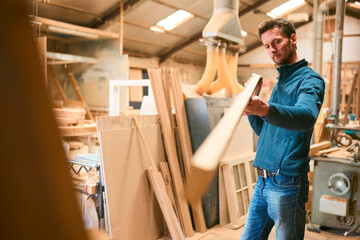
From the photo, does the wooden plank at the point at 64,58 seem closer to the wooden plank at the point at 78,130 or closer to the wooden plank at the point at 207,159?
the wooden plank at the point at 78,130

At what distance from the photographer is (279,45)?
158 cm

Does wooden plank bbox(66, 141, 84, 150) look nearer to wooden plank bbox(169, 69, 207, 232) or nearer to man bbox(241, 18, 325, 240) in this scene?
wooden plank bbox(169, 69, 207, 232)

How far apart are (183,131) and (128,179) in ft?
2.86

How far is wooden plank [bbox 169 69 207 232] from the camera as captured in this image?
3293 mm

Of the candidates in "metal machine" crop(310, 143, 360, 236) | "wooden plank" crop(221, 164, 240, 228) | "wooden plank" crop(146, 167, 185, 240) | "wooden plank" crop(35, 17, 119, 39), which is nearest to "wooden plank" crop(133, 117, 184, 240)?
"wooden plank" crop(146, 167, 185, 240)

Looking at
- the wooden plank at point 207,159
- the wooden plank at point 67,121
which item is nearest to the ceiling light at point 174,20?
the wooden plank at point 67,121

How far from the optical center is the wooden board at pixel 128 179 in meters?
2.68

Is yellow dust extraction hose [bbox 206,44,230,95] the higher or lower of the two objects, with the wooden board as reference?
higher

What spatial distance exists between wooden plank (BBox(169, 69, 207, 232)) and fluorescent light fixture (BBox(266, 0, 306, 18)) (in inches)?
295

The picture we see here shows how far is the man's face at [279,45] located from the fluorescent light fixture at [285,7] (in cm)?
869

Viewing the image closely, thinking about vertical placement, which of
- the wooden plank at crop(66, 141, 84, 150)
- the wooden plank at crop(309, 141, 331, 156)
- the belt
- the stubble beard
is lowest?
the wooden plank at crop(66, 141, 84, 150)

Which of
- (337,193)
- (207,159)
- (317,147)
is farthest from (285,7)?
(207,159)

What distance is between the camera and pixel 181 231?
2.89m

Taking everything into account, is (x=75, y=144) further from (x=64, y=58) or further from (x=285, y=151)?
(x=285, y=151)
